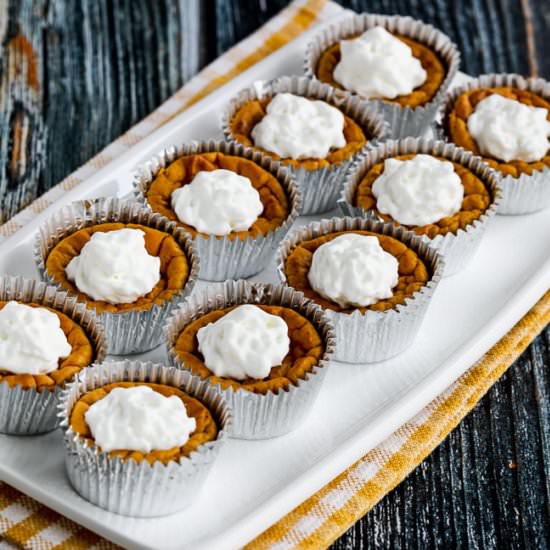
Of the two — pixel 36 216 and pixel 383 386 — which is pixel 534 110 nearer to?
pixel 383 386

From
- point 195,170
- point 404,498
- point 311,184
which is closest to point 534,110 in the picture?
point 311,184

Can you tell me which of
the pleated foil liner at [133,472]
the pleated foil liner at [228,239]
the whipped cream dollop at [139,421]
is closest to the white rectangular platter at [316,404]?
the pleated foil liner at [133,472]

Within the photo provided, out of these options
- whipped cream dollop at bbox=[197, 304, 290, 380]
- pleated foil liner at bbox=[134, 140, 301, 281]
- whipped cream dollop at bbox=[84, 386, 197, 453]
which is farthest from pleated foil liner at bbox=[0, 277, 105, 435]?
pleated foil liner at bbox=[134, 140, 301, 281]

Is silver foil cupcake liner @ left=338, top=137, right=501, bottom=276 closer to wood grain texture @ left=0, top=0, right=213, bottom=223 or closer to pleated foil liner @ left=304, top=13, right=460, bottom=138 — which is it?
pleated foil liner @ left=304, top=13, right=460, bottom=138

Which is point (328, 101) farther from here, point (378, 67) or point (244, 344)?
point (244, 344)

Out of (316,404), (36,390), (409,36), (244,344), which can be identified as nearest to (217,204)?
(244,344)

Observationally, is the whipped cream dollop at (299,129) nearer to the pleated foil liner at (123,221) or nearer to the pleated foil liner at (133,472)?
the pleated foil liner at (123,221)
